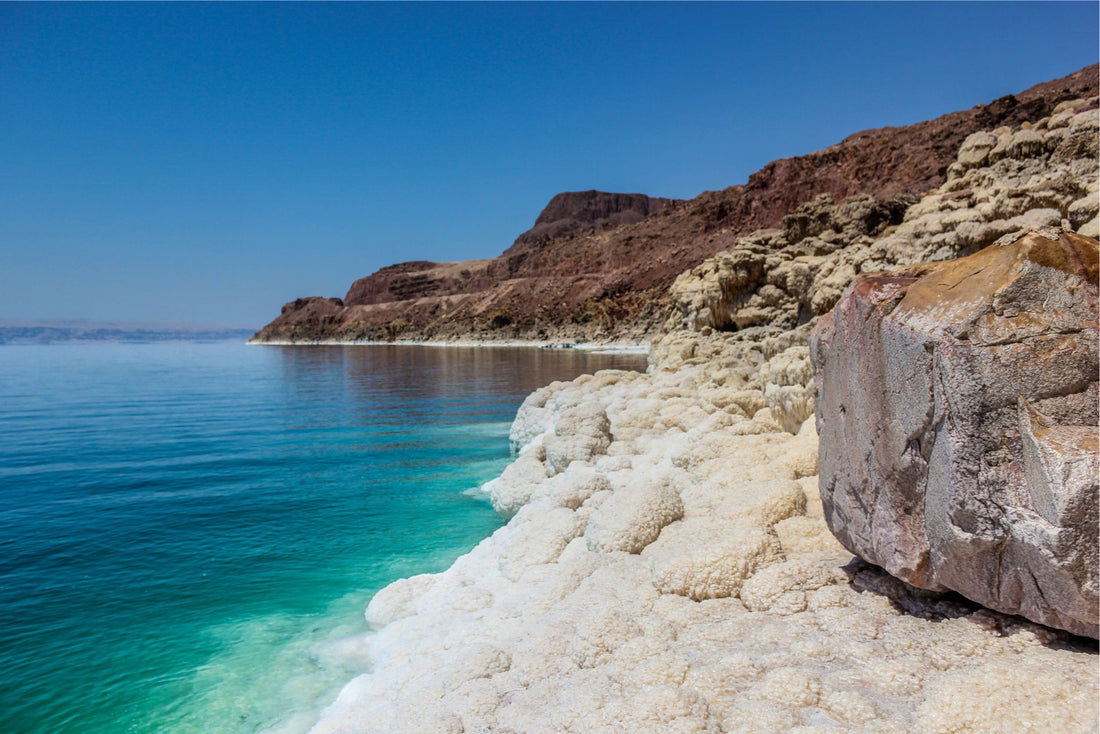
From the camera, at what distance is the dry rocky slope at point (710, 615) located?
329cm

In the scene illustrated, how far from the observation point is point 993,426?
3236mm

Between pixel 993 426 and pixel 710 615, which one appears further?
pixel 710 615

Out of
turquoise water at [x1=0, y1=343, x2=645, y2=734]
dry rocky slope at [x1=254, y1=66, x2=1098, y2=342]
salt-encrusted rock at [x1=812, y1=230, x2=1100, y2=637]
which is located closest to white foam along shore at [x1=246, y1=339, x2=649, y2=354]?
dry rocky slope at [x1=254, y1=66, x2=1098, y2=342]

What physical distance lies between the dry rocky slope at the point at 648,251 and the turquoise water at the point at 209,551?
158 ft

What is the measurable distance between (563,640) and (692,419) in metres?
6.82

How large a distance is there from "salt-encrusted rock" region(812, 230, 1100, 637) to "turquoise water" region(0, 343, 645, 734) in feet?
17.1

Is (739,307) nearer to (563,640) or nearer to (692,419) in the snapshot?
(692,419)

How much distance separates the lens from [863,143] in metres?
96.7

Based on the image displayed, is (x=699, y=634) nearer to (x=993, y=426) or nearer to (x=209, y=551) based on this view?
(x=993, y=426)

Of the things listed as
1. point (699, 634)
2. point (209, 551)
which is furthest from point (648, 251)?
point (699, 634)

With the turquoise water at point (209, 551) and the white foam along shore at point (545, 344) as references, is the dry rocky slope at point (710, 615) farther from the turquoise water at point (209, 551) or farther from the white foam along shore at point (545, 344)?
the white foam along shore at point (545, 344)

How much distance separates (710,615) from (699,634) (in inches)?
10.8

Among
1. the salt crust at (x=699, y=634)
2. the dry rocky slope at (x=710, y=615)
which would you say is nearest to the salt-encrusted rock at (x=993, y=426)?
the dry rocky slope at (x=710, y=615)

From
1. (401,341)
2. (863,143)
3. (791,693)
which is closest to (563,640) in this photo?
(791,693)
